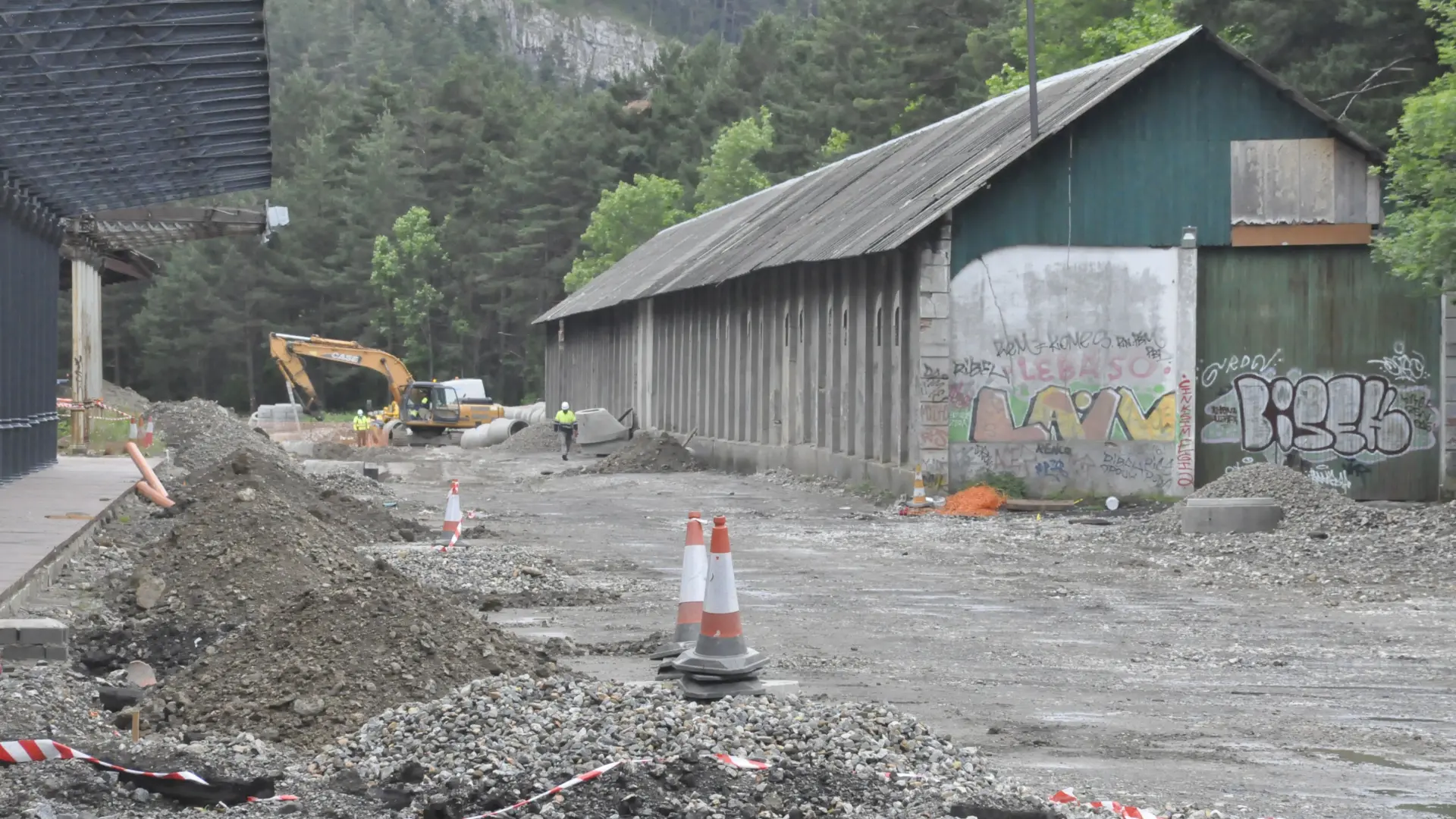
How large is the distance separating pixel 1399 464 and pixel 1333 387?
1528mm

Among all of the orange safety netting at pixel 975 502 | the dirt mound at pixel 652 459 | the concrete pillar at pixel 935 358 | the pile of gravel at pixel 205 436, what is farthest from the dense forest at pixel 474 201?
the orange safety netting at pixel 975 502

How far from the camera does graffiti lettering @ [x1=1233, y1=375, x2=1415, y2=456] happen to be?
27797 mm

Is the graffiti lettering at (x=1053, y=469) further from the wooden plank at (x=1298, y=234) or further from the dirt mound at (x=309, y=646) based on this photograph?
the dirt mound at (x=309, y=646)

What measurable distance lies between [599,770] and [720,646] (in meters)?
2.42

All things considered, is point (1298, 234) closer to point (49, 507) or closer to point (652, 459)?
point (652, 459)

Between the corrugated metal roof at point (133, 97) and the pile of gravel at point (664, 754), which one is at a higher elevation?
the corrugated metal roof at point (133, 97)

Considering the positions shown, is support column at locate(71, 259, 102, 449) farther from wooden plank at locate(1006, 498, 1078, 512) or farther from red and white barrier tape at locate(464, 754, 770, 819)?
red and white barrier tape at locate(464, 754, 770, 819)

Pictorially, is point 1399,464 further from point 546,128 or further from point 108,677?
point 546,128

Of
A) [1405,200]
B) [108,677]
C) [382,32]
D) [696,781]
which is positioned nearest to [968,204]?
[1405,200]

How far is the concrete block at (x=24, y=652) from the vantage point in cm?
1027

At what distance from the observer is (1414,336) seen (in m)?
28.1

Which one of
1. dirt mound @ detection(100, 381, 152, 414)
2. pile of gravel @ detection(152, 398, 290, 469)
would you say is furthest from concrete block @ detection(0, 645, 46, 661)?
dirt mound @ detection(100, 381, 152, 414)

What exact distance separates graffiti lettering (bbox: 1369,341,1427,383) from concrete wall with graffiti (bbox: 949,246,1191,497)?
125 inches

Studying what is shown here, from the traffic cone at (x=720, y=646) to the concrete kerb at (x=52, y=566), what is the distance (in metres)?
4.97
